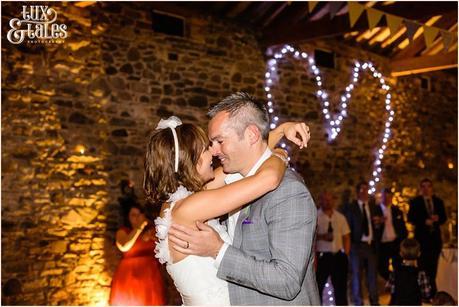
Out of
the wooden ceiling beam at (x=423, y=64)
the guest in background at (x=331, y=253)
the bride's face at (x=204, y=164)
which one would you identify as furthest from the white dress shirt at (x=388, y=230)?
the bride's face at (x=204, y=164)

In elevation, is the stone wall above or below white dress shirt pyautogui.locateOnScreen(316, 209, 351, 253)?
above

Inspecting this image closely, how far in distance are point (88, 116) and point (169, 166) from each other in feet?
13.4

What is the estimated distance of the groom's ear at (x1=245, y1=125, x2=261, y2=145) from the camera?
1.83 meters

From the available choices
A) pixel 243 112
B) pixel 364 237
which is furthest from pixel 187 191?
pixel 364 237

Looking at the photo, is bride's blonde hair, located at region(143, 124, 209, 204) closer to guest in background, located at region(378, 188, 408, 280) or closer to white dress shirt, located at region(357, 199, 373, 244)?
white dress shirt, located at region(357, 199, 373, 244)

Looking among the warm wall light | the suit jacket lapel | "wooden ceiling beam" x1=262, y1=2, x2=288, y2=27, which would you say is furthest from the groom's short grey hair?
"wooden ceiling beam" x1=262, y1=2, x2=288, y2=27

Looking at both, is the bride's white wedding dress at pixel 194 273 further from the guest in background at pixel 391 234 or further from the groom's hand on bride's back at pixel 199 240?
the guest in background at pixel 391 234

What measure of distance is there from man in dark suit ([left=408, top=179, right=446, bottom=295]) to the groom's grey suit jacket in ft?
17.8

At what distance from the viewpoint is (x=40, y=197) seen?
542 centimetres

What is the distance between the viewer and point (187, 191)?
197 centimetres

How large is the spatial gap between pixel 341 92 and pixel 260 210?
23.4 ft

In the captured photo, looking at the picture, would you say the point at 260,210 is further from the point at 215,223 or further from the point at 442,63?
the point at 442,63

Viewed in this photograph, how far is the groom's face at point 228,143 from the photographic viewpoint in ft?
5.97

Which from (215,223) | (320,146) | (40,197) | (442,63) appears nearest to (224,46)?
(320,146)
